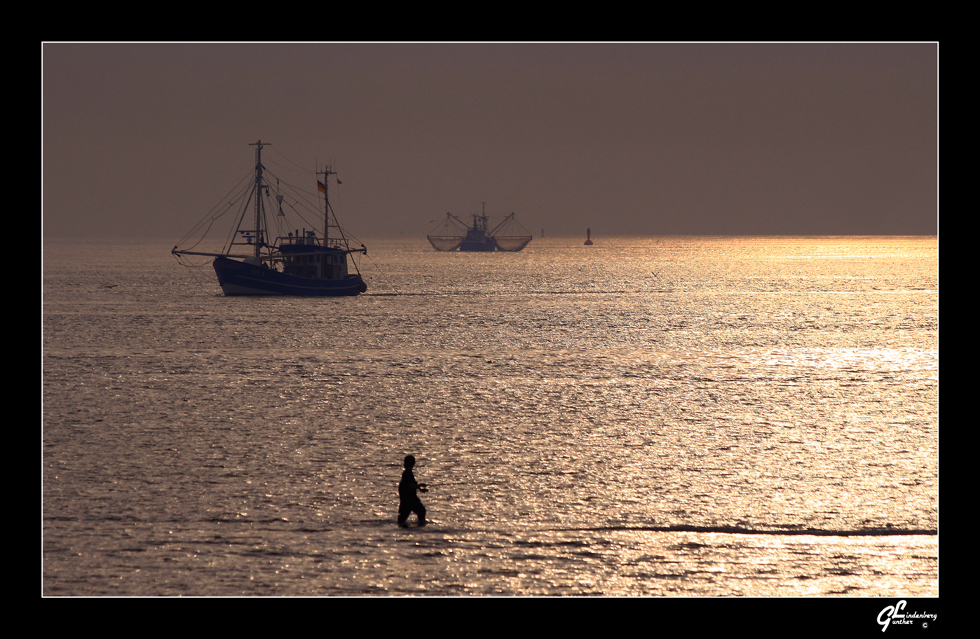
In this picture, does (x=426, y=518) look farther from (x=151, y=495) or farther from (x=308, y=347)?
(x=308, y=347)

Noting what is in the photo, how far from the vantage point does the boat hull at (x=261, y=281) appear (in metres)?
101

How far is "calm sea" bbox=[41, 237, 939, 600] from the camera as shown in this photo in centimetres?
1796

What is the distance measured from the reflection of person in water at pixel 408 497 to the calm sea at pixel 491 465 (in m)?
0.34

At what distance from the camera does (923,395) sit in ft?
137

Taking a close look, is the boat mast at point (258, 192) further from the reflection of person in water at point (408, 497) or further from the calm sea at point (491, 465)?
the reflection of person in water at point (408, 497)

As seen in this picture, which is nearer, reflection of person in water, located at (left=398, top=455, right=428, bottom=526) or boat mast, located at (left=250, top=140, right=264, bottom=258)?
reflection of person in water, located at (left=398, top=455, right=428, bottom=526)

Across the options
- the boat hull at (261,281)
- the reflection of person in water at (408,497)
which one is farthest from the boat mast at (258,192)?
the reflection of person in water at (408,497)

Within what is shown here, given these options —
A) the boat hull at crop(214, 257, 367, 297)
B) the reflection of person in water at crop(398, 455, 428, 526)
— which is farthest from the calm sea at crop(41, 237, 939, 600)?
the boat hull at crop(214, 257, 367, 297)

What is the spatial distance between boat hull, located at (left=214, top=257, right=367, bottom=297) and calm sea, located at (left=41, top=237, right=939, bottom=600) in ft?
111

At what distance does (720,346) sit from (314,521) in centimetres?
4728

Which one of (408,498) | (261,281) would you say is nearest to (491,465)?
(408,498)

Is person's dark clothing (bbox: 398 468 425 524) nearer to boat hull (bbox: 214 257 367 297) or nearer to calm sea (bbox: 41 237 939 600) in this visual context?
calm sea (bbox: 41 237 939 600)

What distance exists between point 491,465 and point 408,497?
6954 millimetres
